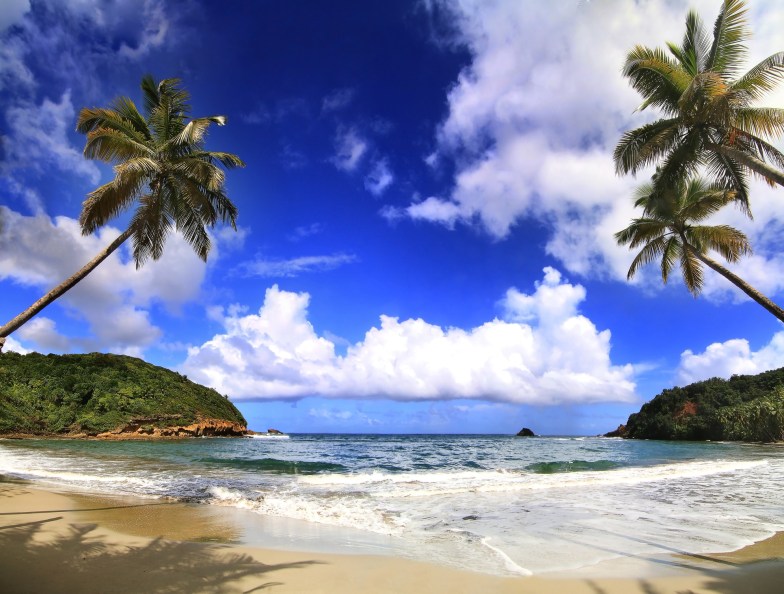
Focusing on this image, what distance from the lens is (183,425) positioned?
173 feet

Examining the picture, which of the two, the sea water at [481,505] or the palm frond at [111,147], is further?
the palm frond at [111,147]

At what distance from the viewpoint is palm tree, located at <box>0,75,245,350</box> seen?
37.7 ft

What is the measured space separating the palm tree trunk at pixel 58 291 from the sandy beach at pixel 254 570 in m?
3.50

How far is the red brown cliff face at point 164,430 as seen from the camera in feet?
155

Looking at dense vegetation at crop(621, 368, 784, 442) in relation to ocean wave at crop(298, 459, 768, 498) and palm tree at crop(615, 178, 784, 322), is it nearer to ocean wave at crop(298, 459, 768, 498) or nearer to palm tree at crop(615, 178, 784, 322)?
ocean wave at crop(298, 459, 768, 498)

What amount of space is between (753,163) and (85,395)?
59.8m

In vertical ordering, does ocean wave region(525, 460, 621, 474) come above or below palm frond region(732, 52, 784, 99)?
below

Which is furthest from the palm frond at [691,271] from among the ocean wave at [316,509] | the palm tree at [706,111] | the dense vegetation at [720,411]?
the dense vegetation at [720,411]

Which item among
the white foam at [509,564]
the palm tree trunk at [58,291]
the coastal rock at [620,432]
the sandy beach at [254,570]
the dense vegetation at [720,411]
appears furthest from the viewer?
the coastal rock at [620,432]

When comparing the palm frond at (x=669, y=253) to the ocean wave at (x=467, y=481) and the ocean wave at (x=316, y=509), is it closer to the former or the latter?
the ocean wave at (x=467, y=481)

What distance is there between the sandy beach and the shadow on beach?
0.04 ft

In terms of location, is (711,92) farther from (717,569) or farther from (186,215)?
(186,215)

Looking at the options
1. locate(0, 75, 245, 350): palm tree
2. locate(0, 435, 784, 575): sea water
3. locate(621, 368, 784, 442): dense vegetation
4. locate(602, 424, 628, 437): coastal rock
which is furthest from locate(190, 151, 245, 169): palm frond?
locate(602, 424, 628, 437): coastal rock

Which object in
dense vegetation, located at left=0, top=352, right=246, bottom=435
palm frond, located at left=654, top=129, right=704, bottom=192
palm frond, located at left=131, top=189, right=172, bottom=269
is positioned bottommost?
dense vegetation, located at left=0, top=352, right=246, bottom=435
